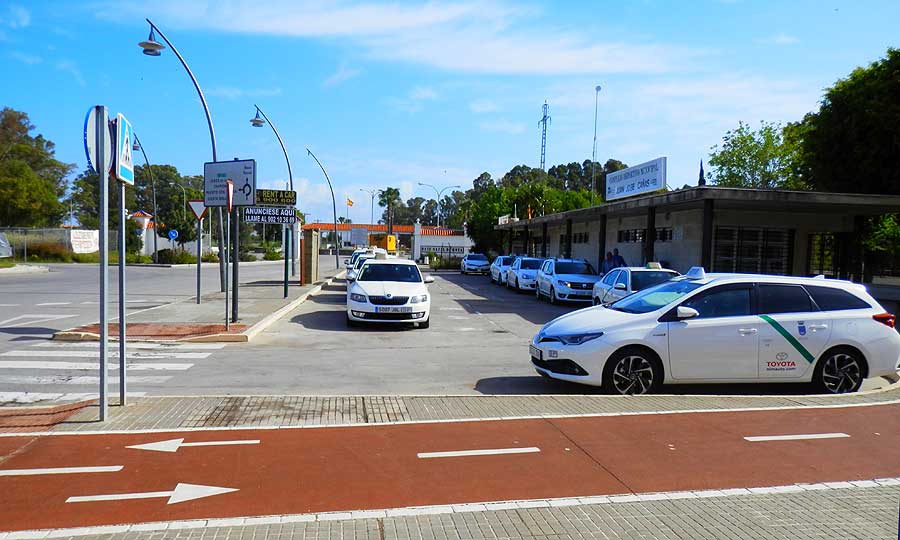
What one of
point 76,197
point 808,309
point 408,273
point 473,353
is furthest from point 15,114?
point 808,309

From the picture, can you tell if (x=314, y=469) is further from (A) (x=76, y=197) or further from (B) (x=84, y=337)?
(A) (x=76, y=197)

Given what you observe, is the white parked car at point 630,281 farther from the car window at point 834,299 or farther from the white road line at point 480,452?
the white road line at point 480,452

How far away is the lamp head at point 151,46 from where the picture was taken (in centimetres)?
1654

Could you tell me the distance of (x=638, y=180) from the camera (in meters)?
29.0

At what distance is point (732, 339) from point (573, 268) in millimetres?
15276

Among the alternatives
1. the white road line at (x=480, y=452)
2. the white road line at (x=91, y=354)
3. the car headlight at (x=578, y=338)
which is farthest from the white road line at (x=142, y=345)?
the white road line at (x=480, y=452)

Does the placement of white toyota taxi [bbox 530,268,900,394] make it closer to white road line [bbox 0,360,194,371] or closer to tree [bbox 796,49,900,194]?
white road line [bbox 0,360,194,371]

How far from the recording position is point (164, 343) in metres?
12.4

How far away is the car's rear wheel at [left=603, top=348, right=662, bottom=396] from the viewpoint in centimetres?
813

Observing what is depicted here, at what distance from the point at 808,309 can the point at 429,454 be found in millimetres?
5597

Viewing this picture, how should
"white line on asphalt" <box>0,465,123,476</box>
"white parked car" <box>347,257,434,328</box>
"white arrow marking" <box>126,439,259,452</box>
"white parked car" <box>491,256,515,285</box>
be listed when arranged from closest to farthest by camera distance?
"white line on asphalt" <box>0,465,123,476</box> < "white arrow marking" <box>126,439,259,452</box> < "white parked car" <box>347,257,434,328</box> < "white parked car" <box>491,256,515,285</box>

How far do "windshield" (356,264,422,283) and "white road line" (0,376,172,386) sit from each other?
718 centimetres

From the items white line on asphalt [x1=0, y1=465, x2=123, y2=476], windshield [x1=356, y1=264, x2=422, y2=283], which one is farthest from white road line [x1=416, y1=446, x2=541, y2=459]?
windshield [x1=356, y1=264, x2=422, y2=283]

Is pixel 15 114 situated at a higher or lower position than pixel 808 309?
higher
